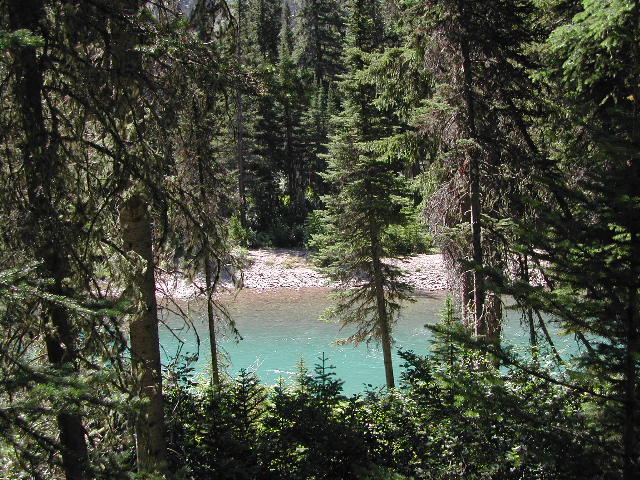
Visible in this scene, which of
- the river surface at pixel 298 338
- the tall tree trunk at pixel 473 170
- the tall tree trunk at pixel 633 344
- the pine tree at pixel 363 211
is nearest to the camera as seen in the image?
the tall tree trunk at pixel 633 344

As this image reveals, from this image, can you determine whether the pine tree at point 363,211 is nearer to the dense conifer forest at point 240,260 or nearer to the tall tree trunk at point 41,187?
the dense conifer forest at point 240,260

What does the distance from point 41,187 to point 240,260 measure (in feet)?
8.13

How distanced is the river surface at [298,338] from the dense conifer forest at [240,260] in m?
5.73

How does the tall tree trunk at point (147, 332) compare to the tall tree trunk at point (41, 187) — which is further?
the tall tree trunk at point (147, 332)

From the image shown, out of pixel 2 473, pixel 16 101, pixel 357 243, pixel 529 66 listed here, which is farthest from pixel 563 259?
pixel 357 243

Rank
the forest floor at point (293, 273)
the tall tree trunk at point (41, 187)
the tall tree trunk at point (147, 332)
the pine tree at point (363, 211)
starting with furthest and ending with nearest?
the forest floor at point (293, 273) → the pine tree at point (363, 211) → the tall tree trunk at point (147, 332) → the tall tree trunk at point (41, 187)

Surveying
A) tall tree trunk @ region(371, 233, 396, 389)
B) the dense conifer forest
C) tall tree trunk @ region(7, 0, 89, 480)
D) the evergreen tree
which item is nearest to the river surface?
tall tree trunk @ region(371, 233, 396, 389)

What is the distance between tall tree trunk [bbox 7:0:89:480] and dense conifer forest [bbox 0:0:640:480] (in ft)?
0.05

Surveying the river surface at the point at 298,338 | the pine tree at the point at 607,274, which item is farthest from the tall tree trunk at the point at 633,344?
the river surface at the point at 298,338

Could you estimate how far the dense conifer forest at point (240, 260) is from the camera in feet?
9.33

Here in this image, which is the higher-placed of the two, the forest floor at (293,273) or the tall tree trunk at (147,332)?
the tall tree trunk at (147,332)

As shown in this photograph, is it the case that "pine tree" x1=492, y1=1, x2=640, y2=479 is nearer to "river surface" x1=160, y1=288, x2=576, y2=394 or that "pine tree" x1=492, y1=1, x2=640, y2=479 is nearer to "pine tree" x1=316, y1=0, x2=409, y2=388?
"river surface" x1=160, y1=288, x2=576, y2=394

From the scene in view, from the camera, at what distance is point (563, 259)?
296 cm

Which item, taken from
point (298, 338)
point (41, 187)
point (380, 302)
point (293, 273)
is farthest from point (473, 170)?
point (293, 273)
